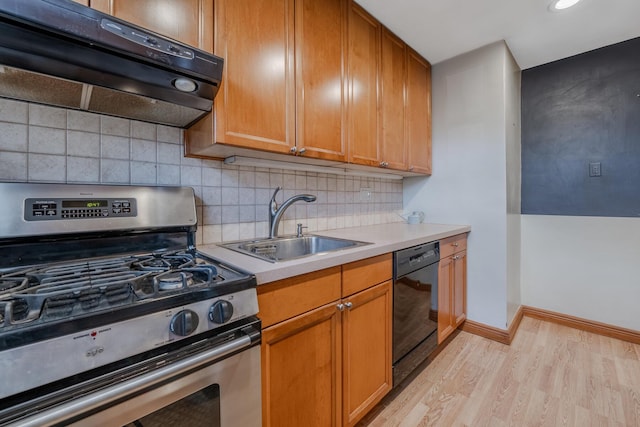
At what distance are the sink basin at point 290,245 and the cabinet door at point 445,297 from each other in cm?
80

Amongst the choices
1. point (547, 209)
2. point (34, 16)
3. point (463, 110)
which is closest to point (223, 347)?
point (34, 16)

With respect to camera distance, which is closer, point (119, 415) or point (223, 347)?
point (119, 415)

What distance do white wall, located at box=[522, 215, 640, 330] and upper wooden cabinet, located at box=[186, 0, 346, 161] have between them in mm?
2102

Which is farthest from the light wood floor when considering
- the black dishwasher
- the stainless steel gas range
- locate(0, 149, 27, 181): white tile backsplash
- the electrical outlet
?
locate(0, 149, 27, 181): white tile backsplash

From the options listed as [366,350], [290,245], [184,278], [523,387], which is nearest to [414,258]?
[366,350]

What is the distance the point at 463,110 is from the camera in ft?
7.44

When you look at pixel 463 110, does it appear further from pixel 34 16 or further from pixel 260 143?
pixel 34 16

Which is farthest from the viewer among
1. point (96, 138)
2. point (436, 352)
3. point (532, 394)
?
point (436, 352)

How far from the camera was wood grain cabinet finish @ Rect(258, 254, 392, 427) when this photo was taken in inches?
37.4

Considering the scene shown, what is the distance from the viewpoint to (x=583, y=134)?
2.24 meters

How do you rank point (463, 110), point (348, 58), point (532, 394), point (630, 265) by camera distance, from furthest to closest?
point (463, 110) < point (630, 265) < point (348, 58) < point (532, 394)

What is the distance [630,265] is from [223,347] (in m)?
2.93

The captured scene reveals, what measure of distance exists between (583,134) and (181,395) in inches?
123

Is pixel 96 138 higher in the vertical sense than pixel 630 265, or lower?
higher
